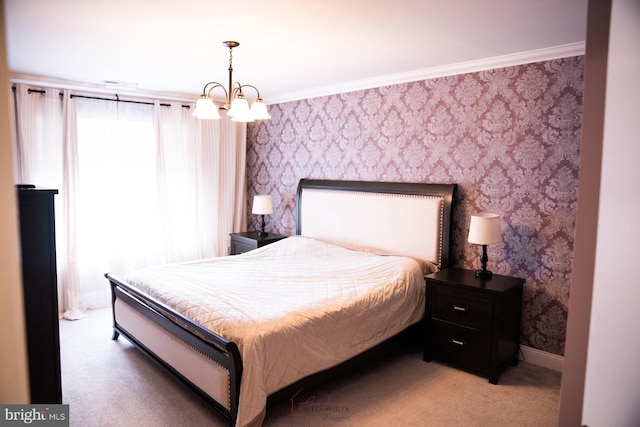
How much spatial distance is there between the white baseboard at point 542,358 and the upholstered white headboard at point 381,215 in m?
0.91

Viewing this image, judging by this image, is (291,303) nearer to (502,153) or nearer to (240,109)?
(240,109)

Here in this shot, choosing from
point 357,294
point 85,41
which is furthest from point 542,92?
point 85,41

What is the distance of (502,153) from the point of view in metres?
3.34

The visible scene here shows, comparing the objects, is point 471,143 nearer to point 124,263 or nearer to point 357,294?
point 357,294

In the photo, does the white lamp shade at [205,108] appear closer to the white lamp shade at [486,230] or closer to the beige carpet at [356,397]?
the beige carpet at [356,397]

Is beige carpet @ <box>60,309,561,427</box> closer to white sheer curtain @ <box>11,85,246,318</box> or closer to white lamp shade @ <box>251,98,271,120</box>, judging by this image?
white sheer curtain @ <box>11,85,246,318</box>

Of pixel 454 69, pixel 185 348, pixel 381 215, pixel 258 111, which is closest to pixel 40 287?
pixel 185 348

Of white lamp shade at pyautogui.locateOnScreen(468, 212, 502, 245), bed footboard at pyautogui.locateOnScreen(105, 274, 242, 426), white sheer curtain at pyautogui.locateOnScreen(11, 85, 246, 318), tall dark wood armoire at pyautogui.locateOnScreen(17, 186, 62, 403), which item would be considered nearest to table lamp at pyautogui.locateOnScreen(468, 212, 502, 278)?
white lamp shade at pyautogui.locateOnScreen(468, 212, 502, 245)

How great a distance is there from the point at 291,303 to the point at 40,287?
1452mm

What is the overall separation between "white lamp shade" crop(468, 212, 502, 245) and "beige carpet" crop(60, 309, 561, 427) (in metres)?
1.00

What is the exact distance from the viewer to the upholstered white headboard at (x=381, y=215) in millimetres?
3619

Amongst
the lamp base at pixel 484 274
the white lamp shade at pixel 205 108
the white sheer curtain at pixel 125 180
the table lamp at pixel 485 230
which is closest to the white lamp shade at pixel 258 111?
the white lamp shade at pixel 205 108

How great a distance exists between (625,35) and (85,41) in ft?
10.7

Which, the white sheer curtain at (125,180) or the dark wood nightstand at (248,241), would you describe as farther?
the dark wood nightstand at (248,241)
